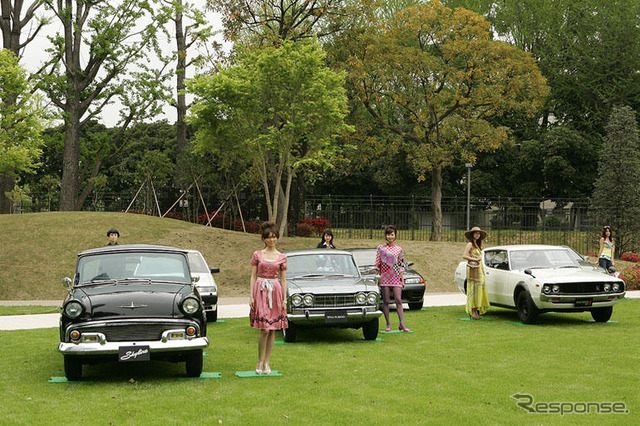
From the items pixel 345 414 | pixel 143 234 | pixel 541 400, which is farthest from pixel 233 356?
pixel 143 234

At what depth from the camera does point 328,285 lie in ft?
40.1

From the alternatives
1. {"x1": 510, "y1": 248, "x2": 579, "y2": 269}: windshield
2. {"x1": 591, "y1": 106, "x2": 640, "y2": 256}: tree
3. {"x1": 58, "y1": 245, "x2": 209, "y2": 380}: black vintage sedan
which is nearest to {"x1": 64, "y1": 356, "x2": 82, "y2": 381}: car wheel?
{"x1": 58, "y1": 245, "x2": 209, "y2": 380}: black vintage sedan

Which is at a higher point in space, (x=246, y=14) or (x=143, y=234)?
(x=246, y=14)

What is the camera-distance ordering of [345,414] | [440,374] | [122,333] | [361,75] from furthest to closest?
1. [361,75]
2. [440,374]
3. [122,333]
4. [345,414]

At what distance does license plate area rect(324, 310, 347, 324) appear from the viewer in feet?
38.7

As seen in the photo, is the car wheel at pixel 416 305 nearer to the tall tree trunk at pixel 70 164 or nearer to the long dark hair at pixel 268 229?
the long dark hair at pixel 268 229

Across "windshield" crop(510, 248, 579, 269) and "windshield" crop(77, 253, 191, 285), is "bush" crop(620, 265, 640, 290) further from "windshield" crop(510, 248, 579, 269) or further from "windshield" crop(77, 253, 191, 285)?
"windshield" crop(77, 253, 191, 285)

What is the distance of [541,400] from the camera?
779 cm

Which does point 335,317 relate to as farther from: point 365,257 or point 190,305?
point 365,257

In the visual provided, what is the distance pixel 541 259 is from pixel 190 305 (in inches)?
360

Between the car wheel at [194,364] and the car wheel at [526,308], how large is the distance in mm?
7707

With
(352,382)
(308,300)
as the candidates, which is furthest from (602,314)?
(352,382)

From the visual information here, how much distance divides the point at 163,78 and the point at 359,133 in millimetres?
10529

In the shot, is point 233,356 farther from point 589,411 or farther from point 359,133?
point 359,133
